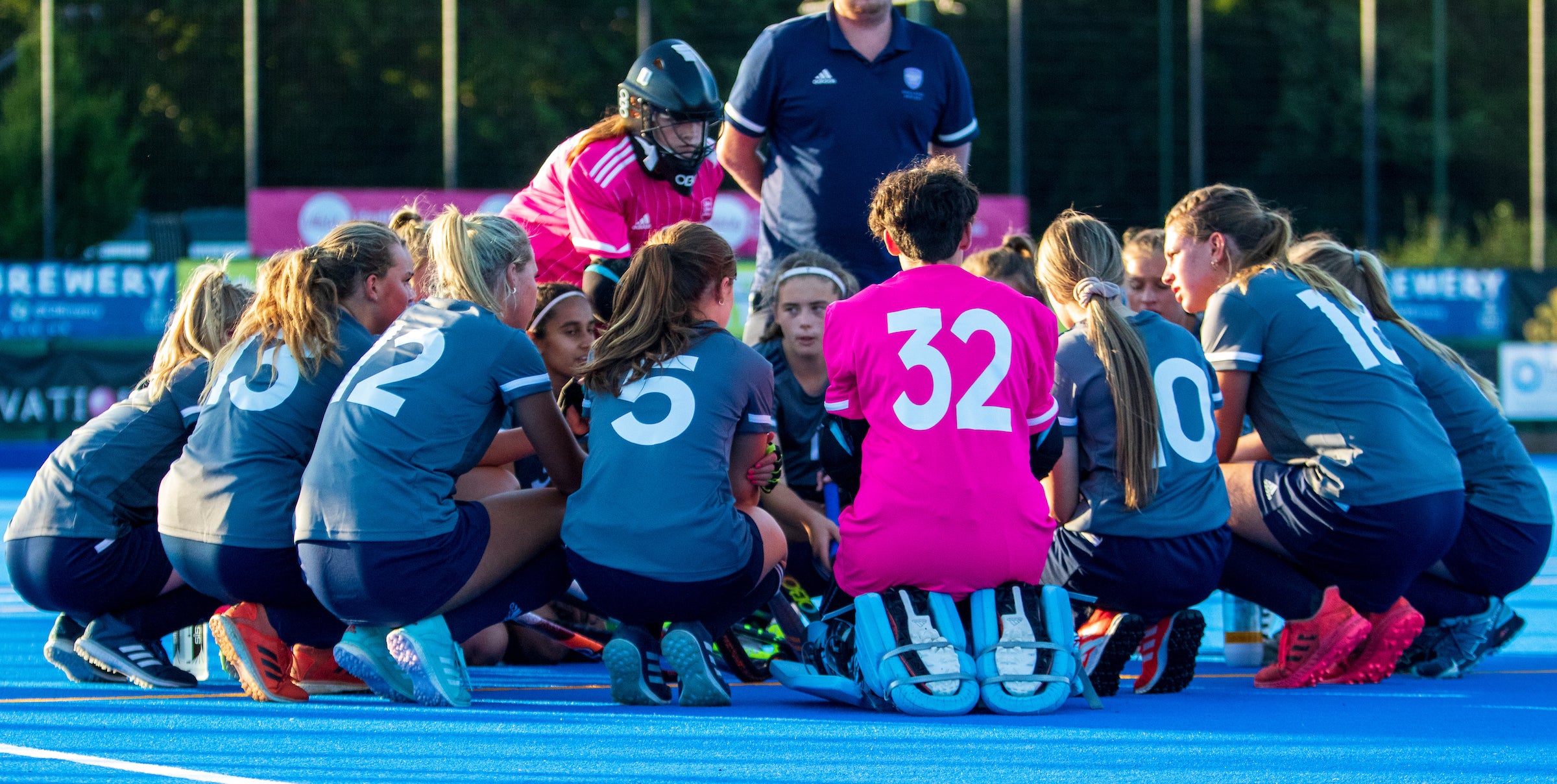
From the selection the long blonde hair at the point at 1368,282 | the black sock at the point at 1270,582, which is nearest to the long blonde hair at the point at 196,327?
the black sock at the point at 1270,582

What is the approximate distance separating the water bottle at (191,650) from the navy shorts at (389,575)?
76 cm

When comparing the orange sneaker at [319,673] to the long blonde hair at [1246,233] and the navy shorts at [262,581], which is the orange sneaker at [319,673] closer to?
the navy shorts at [262,581]

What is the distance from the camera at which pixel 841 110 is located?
5.48 metres

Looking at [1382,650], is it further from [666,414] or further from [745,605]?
[666,414]

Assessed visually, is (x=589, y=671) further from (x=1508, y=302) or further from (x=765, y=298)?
(x=1508, y=302)

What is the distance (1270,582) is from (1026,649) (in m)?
1.04

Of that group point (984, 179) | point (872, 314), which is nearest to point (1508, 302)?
point (984, 179)

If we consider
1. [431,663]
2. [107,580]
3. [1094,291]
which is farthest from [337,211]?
[1094,291]

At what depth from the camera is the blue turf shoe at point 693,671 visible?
150 inches

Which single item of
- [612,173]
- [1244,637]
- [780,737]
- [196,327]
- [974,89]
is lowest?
[1244,637]

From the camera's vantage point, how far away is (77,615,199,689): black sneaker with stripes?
4.16 meters

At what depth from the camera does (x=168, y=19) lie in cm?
2402

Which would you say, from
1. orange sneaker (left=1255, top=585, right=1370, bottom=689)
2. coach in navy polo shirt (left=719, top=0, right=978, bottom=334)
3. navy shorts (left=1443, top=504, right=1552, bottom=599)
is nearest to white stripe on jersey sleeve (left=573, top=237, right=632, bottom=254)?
coach in navy polo shirt (left=719, top=0, right=978, bottom=334)

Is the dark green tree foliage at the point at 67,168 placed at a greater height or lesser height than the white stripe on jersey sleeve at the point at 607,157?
greater
